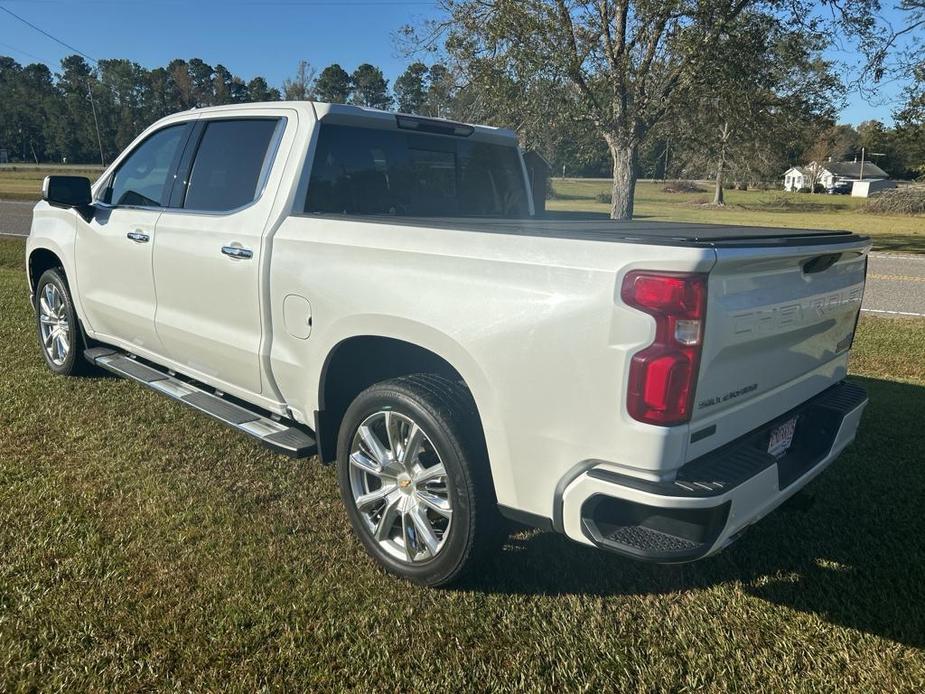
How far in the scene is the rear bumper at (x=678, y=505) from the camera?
2.15 m

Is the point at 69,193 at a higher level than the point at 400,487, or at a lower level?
higher

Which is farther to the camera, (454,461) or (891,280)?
(891,280)

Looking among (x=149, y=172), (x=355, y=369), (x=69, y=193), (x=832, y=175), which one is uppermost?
(x=832, y=175)

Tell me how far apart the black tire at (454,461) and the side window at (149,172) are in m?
2.29

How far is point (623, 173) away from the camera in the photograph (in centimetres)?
1494

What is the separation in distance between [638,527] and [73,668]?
6.55 ft

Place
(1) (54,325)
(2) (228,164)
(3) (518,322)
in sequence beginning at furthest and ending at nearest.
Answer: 1. (1) (54,325)
2. (2) (228,164)
3. (3) (518,322)

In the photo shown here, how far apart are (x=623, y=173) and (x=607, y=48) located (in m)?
2.85

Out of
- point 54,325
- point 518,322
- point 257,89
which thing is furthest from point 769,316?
point 257,89

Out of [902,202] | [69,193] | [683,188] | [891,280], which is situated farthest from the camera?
[683,188]

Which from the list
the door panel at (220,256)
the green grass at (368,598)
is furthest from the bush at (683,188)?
the door panel at (220,256)

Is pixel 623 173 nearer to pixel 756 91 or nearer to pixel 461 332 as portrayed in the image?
pixel 756 91

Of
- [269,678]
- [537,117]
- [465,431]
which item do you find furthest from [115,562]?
[537,117]

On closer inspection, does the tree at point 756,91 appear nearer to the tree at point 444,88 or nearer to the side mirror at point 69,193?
the tree at point 444,88
